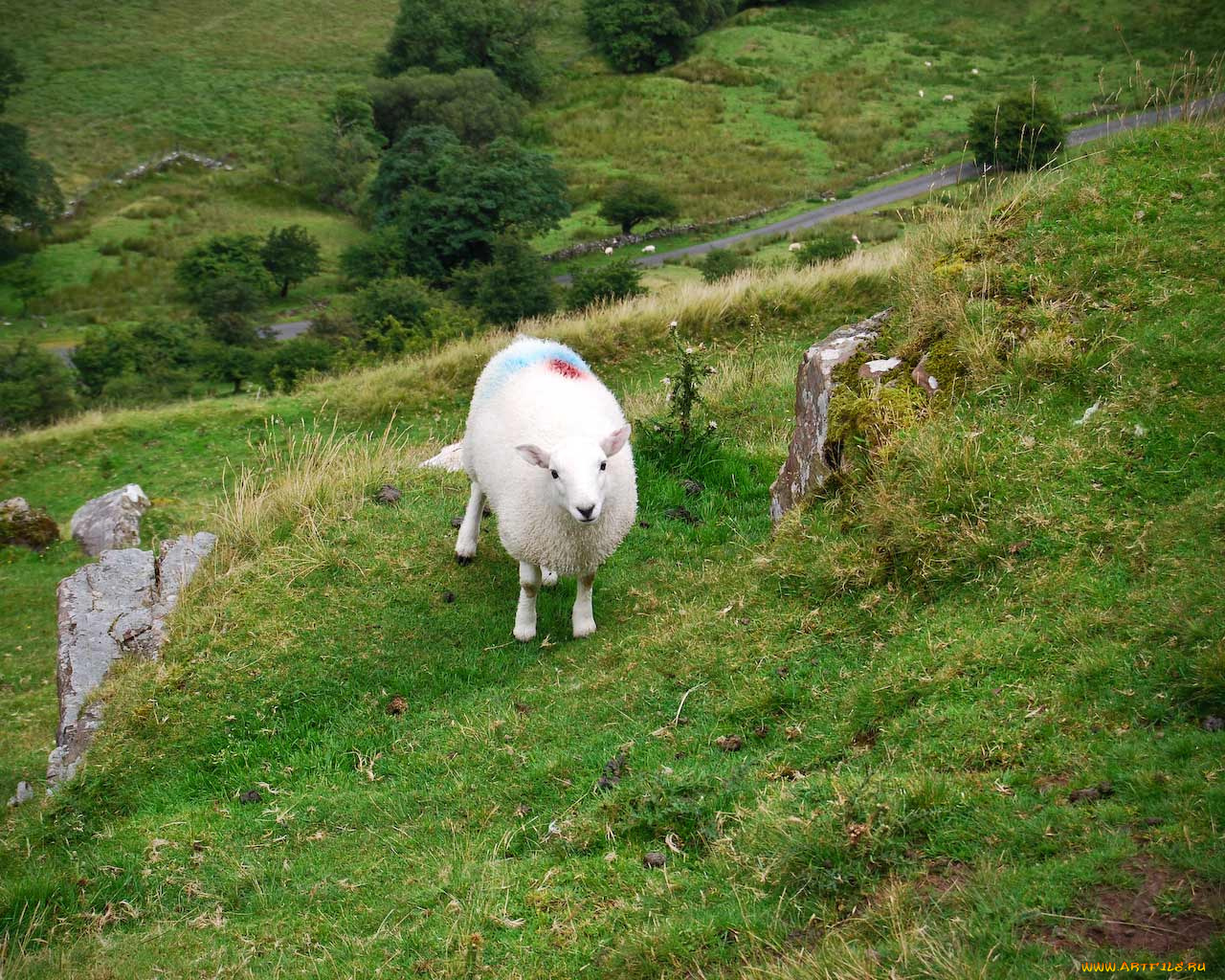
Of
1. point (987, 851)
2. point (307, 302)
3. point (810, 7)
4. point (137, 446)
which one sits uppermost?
point (810, 7)

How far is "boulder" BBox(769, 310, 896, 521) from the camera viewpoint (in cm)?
737

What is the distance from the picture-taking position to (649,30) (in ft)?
215

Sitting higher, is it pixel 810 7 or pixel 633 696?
pixel 810 7

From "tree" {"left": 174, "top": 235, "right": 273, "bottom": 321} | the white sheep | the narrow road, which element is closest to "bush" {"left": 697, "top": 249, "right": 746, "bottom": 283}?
the narrow road

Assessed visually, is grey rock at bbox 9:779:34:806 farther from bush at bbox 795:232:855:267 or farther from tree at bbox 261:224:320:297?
tree at bbox 261:224:320:297

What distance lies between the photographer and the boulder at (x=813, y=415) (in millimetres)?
7373

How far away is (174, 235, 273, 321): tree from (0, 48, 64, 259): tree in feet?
29.2

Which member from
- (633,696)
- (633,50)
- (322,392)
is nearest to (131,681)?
(633,696)

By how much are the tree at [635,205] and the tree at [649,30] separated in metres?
26.1

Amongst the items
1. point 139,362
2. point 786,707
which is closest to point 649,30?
point 139,362

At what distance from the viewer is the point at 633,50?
66062mm

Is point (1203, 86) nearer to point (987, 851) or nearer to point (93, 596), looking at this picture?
point (987, 851)

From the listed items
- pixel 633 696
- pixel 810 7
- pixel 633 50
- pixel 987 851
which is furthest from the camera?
pixel 810 7

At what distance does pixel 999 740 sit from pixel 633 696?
2.30 meters
